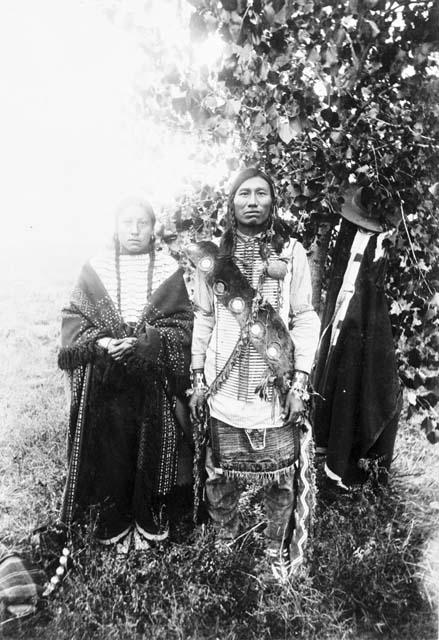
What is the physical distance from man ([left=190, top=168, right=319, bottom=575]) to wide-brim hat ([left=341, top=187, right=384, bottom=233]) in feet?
1.46

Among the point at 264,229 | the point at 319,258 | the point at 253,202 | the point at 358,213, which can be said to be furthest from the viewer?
the point at 319,258

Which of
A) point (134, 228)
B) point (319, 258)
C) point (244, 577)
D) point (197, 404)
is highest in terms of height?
point (134, 228)

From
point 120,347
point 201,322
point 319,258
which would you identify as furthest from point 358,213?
point 120,347

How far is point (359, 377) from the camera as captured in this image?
2900mm

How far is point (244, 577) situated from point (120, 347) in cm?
134

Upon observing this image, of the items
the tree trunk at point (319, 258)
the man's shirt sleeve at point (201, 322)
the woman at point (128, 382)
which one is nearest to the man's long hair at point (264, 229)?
the man's shirt sleeve at point (201, 322)

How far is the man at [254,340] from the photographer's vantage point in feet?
7.88

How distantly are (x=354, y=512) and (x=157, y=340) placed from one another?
5.42 feet

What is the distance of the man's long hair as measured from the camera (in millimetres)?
2330

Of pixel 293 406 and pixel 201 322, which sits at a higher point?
pixel 201 322

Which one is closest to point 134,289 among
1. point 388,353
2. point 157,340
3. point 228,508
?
point 157,340

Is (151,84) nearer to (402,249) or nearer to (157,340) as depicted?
(157,340)

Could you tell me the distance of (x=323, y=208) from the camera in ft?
9.00

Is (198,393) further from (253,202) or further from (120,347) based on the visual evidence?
(253,202)
